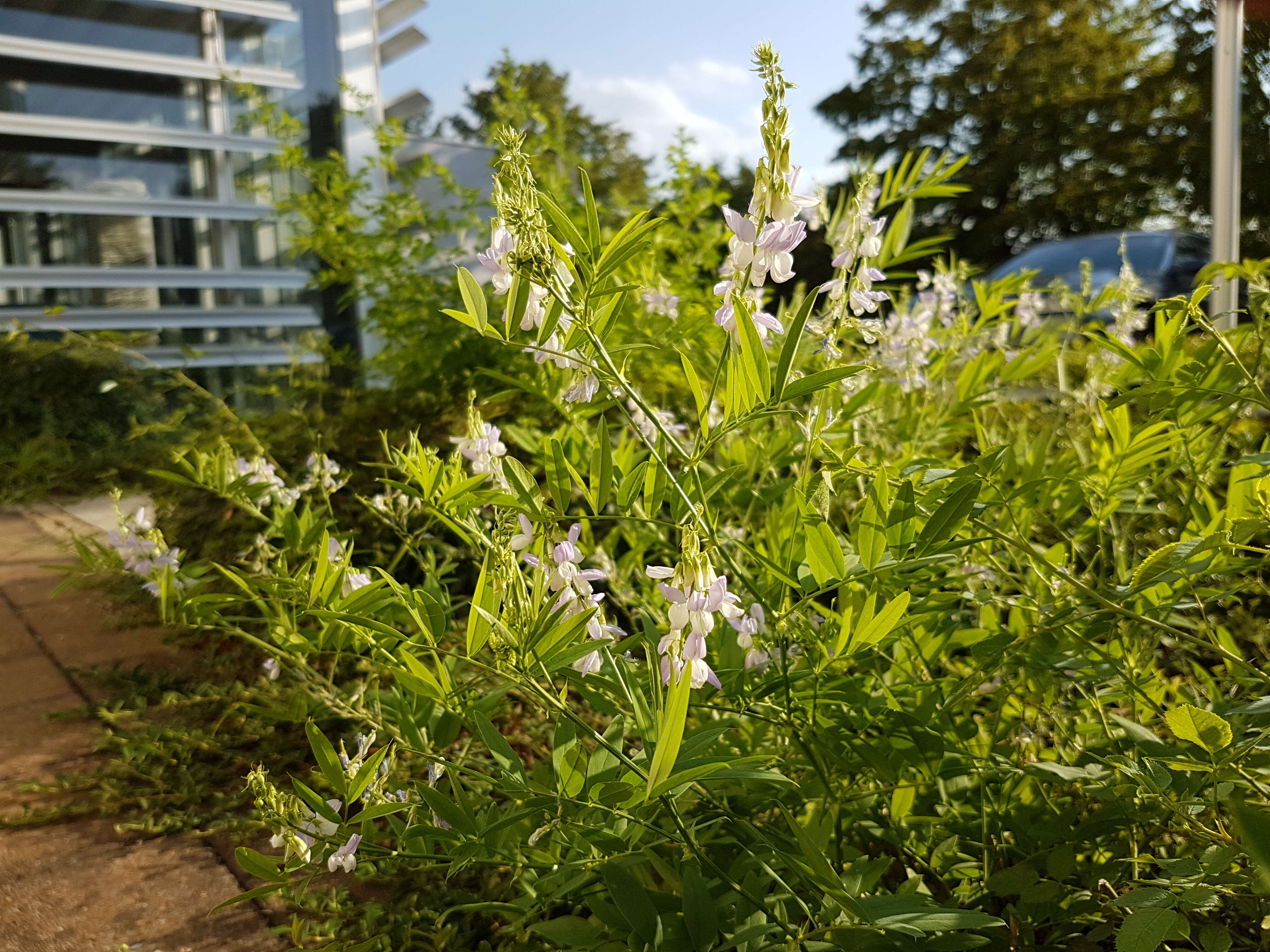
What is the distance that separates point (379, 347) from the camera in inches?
237

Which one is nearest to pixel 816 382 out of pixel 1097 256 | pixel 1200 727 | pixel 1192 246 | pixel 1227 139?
pixel 1200 727

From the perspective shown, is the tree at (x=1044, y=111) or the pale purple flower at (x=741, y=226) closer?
the pale purple flower at (x=741, y=226)

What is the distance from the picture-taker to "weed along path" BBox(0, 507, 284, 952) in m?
1.28

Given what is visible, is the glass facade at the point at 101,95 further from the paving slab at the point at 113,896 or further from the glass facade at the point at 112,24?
the paving slab at the point at 113,896

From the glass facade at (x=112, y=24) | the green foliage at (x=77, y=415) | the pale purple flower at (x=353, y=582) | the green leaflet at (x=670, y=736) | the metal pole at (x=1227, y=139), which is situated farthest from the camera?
the glass facade at (x=112, y=24)

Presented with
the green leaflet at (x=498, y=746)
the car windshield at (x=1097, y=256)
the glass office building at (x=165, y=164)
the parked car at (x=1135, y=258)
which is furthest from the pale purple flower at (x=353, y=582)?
the car windshield at (x=1097, y=256)

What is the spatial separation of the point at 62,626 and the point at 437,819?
2097mm

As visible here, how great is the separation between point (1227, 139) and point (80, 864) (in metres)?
2.69

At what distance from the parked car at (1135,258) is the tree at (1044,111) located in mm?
10249

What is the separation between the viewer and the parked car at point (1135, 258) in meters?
8.12

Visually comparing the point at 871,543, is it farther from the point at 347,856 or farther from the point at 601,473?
the point at 347,856

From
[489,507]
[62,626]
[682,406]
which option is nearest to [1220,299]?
[682,406]

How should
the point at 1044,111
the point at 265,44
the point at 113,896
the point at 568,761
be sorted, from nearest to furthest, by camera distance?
the point at 568,761 < the point at 113,896 < the point at 265,44 < the point at 1044,111

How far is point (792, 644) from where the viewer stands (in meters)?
1.15
